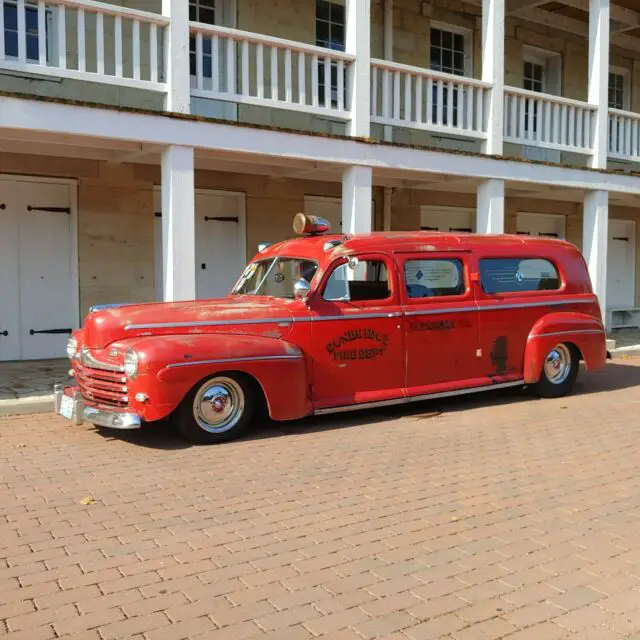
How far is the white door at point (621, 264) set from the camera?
1764 centimetres

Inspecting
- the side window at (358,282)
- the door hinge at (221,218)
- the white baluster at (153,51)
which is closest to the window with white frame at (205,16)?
the door hinge at (221,218)

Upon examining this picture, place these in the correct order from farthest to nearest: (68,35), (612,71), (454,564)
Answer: (612,71) < (68,35) < (454,564)

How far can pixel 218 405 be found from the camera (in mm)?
6391

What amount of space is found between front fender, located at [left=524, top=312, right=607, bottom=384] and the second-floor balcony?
3.66 m

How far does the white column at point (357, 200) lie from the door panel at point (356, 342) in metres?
2.57

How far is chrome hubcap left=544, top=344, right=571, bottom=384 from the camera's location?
8750 mm

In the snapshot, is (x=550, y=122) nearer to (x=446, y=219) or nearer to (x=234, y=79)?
(x=446, y=219)

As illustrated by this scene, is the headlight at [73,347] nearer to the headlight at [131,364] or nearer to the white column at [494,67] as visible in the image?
the headlight at [131,364]

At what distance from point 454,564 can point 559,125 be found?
11.0 m

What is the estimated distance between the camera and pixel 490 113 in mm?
11406

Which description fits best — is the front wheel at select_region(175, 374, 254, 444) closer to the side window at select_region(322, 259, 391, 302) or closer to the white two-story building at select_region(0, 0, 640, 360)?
the side window at select_region(322, 259, 391, 302)

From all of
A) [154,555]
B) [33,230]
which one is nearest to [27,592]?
[154,555]

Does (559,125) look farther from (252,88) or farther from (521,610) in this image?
(521,610)

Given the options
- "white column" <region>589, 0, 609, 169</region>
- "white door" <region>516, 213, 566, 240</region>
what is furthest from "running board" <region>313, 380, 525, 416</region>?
"white door" <region>516, 213, 566, 240</region>
